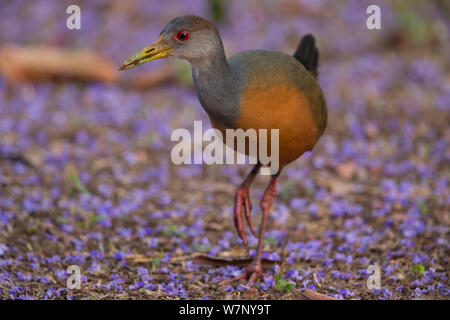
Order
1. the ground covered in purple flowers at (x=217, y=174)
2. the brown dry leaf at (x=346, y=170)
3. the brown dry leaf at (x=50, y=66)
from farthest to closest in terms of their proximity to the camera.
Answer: the brown dry leaf at (x=50, y=66) < the brown dry leaf at (x=346, y=170) < the ground covered in purple flowers at (x=217, y=174)

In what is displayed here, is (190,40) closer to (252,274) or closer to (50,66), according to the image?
(252,274)

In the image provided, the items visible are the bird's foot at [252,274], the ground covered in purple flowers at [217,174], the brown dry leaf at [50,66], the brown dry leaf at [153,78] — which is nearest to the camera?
the bird's foot at [252,274]

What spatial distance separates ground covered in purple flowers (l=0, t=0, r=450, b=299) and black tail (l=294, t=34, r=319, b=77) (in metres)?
1.40

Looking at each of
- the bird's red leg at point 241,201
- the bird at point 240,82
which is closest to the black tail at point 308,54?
the bird at point 240,82

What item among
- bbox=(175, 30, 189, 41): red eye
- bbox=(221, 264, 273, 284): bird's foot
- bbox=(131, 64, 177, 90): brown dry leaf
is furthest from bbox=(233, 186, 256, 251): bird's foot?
bbox=(131, 64, 177, 90): brown dry leaf

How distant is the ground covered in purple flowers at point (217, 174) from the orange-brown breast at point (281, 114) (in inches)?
34.3

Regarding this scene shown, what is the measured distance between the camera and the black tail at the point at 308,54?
4770 mm

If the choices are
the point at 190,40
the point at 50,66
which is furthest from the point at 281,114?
the point at 50,66

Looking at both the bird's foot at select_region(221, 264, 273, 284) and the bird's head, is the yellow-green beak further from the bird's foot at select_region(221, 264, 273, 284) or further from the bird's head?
the bird's foot at select_region(221, 264, 273, 284)

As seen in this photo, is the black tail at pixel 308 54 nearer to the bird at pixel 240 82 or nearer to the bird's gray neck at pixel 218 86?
the bird at pixel 240 82

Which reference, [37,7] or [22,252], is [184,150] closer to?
[22,252]

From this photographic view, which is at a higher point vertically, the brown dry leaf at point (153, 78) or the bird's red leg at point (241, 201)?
the brown dry leaf at point (153, 78)
